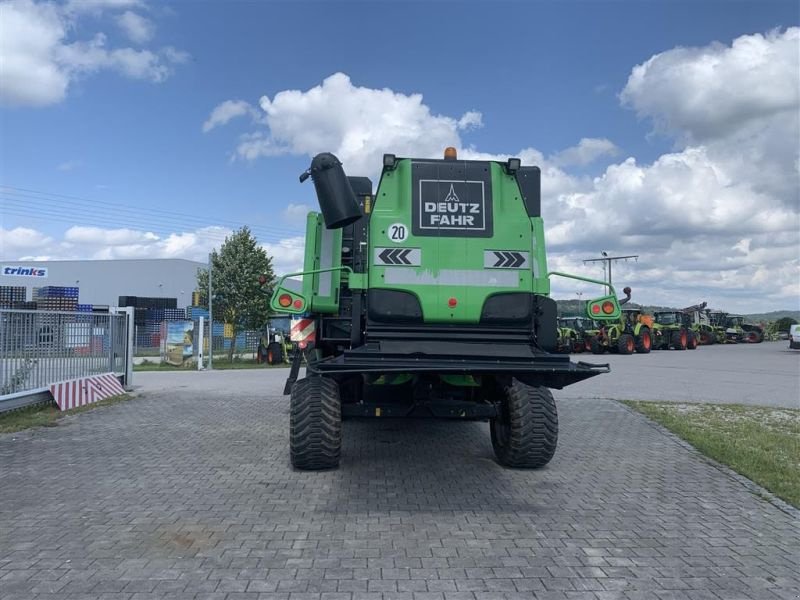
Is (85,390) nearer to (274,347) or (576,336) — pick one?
(274,347)

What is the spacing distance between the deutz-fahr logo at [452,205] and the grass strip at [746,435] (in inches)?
154

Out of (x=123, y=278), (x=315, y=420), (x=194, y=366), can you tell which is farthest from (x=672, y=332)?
(x=123, y=278)

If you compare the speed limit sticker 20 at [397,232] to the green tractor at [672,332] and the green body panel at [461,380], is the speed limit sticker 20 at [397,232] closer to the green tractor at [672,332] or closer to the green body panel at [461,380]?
the green body panel at [461,380]

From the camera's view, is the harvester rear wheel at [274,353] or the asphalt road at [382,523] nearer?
the asphalt road at [382,523]

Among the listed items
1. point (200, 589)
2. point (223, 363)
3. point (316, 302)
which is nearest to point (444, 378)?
point (316, 302)

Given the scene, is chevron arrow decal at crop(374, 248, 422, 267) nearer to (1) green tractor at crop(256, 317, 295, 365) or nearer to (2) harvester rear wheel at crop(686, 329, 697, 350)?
(1) green tractor at crop(256, 317, 295, 365)

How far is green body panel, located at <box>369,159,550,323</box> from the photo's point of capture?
5.90 metres

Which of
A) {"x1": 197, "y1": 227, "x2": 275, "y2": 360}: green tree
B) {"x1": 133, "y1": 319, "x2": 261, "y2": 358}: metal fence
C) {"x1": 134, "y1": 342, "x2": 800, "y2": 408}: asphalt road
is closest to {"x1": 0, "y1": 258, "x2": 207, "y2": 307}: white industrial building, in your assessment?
{"x1": 133, "y1": 319, "x2": 261, "y2": 358}: metal fence

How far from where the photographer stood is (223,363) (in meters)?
27.2

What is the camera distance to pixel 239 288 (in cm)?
2773

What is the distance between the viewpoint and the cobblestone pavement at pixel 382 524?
3.87 meters

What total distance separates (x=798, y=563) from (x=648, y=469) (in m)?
2.65

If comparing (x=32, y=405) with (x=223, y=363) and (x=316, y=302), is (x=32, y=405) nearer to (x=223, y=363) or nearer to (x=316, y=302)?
(x=316, y=302)

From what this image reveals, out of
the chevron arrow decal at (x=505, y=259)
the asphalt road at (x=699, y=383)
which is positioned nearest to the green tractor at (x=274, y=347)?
the asphalt road at (x=699, y=383)
